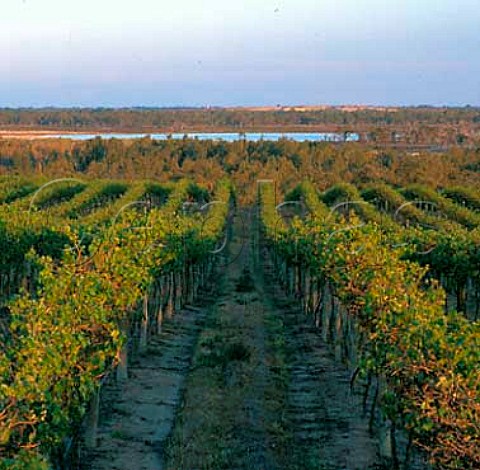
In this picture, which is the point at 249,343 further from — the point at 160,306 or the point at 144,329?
the point at 160,306

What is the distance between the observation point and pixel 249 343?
80.4ft

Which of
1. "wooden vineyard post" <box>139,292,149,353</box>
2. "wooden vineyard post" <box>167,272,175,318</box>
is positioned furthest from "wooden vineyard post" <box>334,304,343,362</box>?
"wooden vineyard post" <box>167,272,175,318</box>

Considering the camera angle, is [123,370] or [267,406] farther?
[123,370]

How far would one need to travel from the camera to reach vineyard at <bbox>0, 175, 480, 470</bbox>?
11.0 m

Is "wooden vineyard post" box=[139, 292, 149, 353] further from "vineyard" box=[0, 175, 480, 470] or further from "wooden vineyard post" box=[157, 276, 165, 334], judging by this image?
"wooden vineyard post" box=[157, 276, 165, 334]

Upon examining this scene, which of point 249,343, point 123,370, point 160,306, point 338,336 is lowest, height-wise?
point 249,343

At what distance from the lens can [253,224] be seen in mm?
59375

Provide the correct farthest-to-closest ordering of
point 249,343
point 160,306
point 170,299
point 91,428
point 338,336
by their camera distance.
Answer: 1. point 170,299
2. point 160,306
3. point 249,343
4. point 338,336
5. point 91,428

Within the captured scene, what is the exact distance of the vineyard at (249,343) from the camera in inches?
435

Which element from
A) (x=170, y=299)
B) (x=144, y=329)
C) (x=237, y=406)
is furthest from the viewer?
(x=170, y=299)

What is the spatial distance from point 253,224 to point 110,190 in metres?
9.76

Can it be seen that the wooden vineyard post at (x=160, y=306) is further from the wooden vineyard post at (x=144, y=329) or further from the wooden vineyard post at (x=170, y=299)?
the wooden vineyard post at (x=144, y=329)

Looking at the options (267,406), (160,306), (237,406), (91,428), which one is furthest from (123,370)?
(160,306)

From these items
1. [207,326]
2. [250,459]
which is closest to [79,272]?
[250,459]
